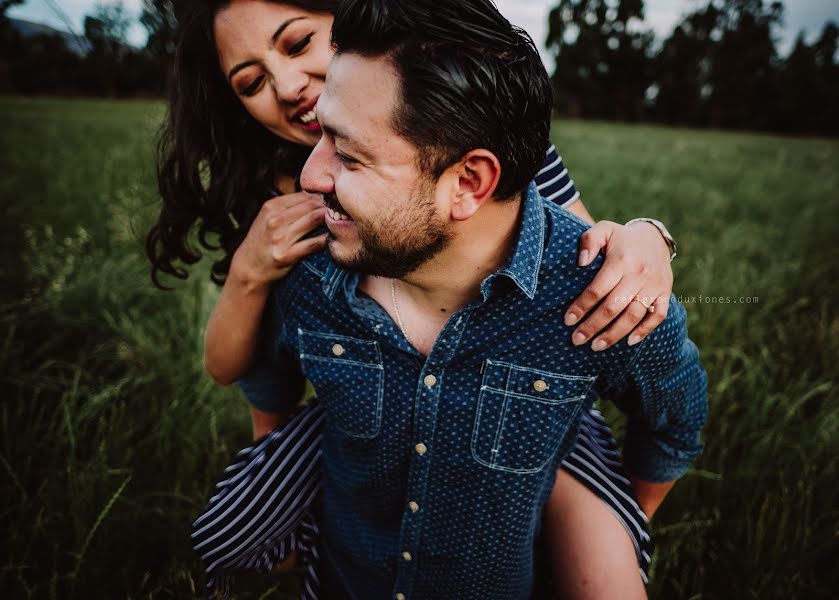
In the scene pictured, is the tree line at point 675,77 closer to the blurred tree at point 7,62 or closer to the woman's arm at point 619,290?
the blurred tree at point 7,62

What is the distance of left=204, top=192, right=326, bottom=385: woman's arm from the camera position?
59.9 inches

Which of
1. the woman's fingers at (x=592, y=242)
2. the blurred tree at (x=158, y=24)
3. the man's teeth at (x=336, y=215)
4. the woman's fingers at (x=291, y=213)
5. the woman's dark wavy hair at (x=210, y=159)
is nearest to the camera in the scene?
the woman's fingers at (x=592, y=242)

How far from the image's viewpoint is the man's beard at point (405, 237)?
4.08ft

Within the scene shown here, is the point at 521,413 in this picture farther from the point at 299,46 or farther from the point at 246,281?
the point at 299,46

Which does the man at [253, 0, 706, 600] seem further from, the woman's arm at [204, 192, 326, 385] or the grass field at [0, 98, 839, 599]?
the grass field at [0, 98, 839, 599]

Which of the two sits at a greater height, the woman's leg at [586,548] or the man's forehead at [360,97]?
the man's forehead at [360,97]

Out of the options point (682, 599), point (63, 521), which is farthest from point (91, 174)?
point (682, 599)

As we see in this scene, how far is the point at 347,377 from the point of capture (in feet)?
4.66

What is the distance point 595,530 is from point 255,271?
133 centimetres

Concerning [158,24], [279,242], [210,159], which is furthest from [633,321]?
[158,24]

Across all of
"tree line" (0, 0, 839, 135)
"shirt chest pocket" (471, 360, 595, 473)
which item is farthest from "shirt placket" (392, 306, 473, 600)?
"tree line" (0, 0, 839, 135)

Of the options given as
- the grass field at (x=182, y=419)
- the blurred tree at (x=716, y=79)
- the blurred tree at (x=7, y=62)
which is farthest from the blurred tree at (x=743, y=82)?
the blurred tree at (x=7, y=62)

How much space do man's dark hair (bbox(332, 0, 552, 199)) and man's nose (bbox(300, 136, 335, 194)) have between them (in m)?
0.24

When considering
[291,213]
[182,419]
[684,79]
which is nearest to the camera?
[291,213]
